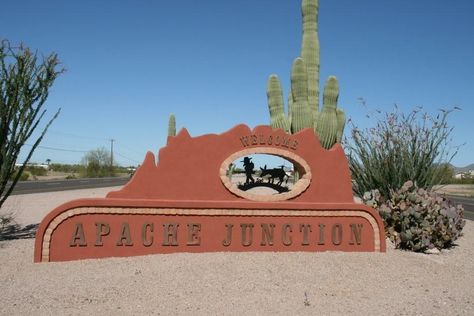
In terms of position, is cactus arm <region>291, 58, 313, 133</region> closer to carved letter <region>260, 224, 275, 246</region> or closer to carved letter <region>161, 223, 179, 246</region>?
carved letter <region>260, 224, 275, 246</region>

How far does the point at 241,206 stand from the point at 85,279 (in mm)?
3106

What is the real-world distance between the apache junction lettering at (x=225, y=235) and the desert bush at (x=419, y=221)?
4.42ft

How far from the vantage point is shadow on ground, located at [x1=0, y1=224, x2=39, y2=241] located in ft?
31.6

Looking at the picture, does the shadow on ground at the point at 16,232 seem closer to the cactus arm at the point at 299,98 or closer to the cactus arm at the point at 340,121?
the cactus arm at the point at 299,98

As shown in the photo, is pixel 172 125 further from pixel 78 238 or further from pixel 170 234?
pixel 78 238

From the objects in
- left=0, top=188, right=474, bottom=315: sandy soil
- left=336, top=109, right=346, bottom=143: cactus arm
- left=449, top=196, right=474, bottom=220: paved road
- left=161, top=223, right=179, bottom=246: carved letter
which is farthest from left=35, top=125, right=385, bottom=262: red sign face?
left=449, top=196, right=474, bottom=220: paved road

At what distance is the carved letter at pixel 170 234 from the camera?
7.67 meters

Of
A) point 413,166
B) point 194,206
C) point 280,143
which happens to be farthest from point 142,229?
point 413,166

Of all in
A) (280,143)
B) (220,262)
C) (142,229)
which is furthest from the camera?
(280,143)

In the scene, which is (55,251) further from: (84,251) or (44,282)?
(44,282)

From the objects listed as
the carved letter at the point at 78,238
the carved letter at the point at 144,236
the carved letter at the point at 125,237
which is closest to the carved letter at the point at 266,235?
the carved letter at the point at 144,236

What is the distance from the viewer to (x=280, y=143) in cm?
848

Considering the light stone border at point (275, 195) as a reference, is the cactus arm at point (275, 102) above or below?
above

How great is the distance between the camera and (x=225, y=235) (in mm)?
7898
